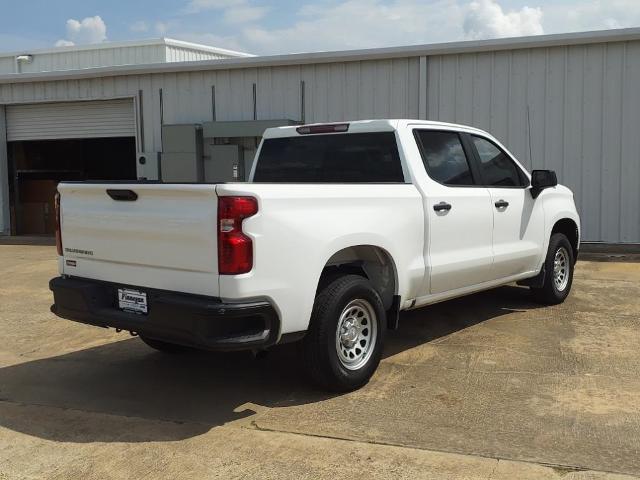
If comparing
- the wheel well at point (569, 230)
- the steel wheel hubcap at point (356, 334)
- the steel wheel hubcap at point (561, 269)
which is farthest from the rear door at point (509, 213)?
the steel wheel hubcap at point (356, 334)

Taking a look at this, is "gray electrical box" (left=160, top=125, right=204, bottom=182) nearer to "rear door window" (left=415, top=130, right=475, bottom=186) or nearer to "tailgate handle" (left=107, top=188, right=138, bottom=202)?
"rear door window" (left=415, top=130, right=475, bottom=186)

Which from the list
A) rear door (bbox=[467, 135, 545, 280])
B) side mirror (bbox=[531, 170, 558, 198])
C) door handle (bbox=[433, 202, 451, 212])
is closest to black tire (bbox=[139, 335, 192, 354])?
door handle (bbox=[433, 202, 451, 212])

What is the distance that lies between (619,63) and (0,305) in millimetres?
10590

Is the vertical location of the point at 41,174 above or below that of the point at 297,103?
below

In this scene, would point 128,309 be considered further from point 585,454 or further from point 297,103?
point 297,103

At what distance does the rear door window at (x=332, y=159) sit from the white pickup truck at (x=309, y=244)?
1 cm

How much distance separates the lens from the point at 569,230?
25.7 feet

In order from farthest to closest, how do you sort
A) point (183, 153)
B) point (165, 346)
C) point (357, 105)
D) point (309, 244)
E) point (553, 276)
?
1. point (183, 153)
2. point (357, 105)
3. point (553, 276)
4. point (165, 346)
5. point (309, 244)

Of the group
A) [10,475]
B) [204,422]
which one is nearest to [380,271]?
[204,422]

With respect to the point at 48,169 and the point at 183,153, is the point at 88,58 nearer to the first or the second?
the point at 48,169

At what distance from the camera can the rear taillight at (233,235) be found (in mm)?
3932

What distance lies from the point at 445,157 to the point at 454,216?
1.86 feet

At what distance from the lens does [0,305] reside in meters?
8.24

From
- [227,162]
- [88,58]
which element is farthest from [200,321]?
[88,58]
